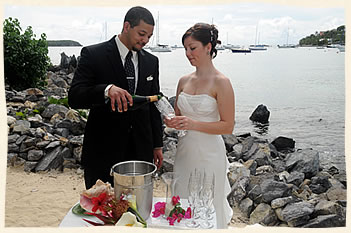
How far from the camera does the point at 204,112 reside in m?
2.52

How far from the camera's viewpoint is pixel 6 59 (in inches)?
313

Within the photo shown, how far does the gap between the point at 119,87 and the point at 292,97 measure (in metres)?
14.8

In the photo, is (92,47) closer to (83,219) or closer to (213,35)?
(213,35)

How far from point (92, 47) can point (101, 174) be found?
2.88 feet

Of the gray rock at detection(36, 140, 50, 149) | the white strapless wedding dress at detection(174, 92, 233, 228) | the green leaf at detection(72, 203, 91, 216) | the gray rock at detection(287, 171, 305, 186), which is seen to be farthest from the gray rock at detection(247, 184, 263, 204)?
the gray rock at detection(36, 140, 50, 149)

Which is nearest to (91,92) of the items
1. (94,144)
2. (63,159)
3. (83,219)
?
(94,144)

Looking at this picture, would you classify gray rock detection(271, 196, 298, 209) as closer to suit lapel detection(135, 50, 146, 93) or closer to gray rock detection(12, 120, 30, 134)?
suit lapel detection(135, 50, 146, 93)

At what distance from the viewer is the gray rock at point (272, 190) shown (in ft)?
12.8

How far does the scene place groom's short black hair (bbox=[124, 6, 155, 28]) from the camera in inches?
88.0

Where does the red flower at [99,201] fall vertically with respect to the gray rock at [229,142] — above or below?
above

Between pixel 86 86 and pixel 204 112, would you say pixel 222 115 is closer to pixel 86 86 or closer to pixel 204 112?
pixel 204 112

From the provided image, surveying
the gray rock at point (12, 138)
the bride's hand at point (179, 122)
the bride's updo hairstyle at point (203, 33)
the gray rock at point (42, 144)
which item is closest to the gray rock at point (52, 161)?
the gray rock at point (42, 144)

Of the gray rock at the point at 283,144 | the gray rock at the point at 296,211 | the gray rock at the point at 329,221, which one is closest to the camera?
the gray rock at the point at 329,221

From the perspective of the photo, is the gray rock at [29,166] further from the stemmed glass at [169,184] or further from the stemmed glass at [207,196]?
the stemmed glass at [207,196]
